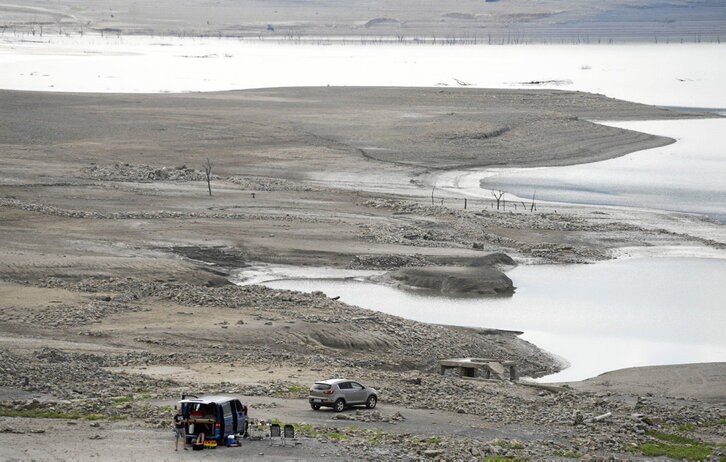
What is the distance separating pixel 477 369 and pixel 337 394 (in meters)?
8.54

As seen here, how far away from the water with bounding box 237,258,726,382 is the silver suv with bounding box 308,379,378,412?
1054 centimetres

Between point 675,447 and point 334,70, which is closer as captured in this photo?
point 675,447

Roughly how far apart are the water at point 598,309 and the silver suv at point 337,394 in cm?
1054

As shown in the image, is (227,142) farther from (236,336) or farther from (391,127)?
(236,336)

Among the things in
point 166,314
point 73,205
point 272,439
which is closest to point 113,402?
point 272,439

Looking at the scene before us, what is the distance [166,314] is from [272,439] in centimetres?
1480

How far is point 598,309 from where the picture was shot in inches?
1788

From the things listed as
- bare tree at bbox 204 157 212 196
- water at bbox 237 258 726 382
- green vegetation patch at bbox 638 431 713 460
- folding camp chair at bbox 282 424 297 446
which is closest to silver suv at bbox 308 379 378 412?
folding camp chair at bbox 282 424 297 446

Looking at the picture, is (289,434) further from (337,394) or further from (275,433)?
(337,394)

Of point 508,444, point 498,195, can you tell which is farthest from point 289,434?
point 498,195

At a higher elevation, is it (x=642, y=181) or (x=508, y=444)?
(x=642, y=181)

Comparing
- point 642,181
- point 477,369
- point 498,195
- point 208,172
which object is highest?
point 208,172

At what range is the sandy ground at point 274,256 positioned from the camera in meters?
27.5

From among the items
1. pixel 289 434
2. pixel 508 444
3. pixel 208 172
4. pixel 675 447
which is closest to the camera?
pixel 289 434
